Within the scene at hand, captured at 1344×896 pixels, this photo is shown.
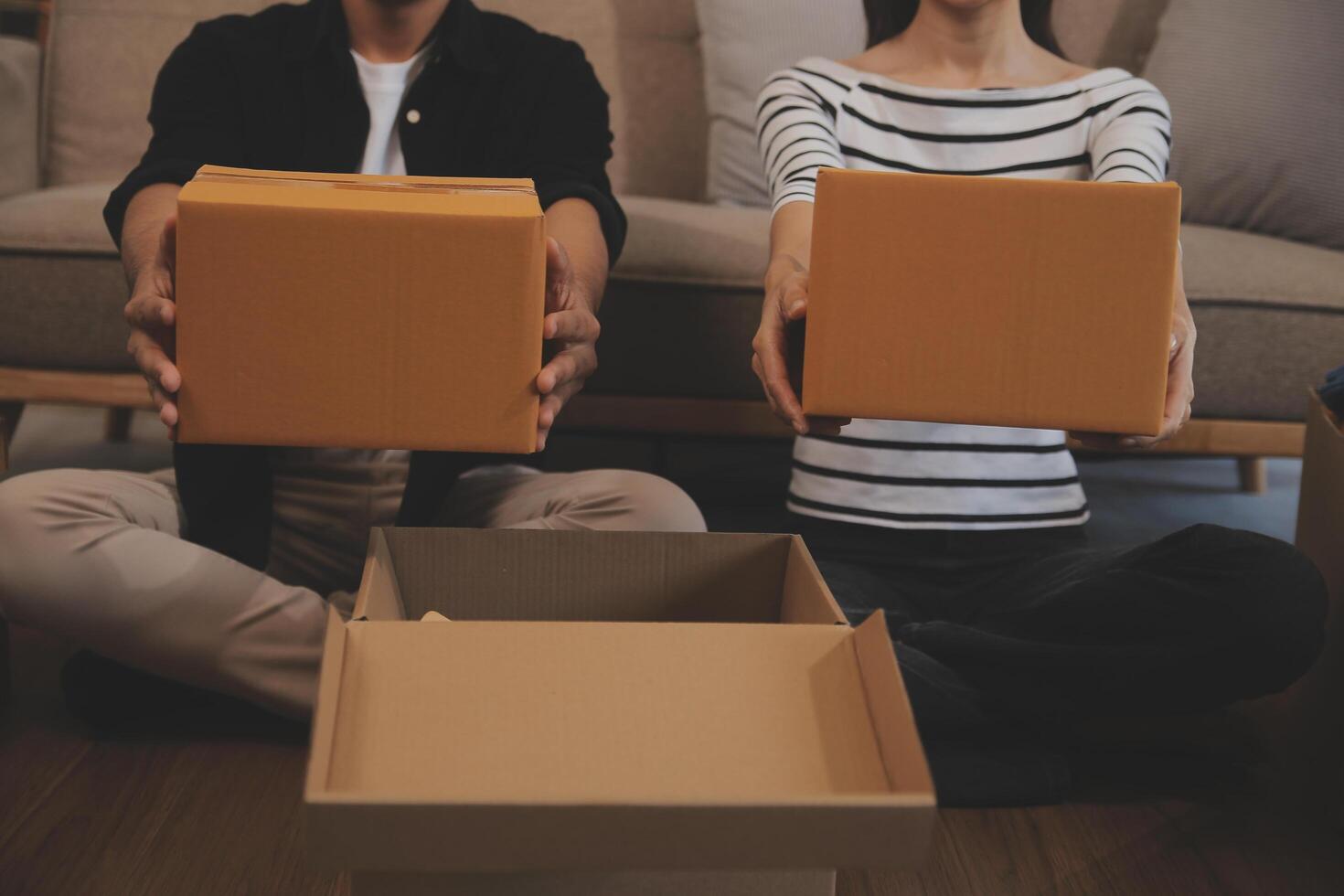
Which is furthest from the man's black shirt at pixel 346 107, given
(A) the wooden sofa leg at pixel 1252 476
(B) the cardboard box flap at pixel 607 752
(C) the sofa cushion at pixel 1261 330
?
(A) the wooden sofa leg at pixel 1252 476

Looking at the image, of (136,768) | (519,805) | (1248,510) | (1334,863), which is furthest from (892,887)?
(1248,510)

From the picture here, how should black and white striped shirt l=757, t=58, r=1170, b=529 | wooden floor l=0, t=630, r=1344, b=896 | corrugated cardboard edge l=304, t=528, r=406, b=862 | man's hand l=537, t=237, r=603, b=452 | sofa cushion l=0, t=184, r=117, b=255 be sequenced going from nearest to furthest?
corrugated cardboard edge l=304, t=528, r=406, b=862, man's hand l=537, t=237, r=603, b=452, wooden floor l=0, t=630, r=1344, b=896, black and white striped shirt l=757, t=58, r=1170, b=529, sofa cushion l=0, t=184, r=117, b=255

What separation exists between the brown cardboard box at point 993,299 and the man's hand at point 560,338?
0.49 feet

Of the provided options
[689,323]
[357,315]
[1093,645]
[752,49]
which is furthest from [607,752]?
[752,49]

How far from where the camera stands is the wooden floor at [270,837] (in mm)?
827

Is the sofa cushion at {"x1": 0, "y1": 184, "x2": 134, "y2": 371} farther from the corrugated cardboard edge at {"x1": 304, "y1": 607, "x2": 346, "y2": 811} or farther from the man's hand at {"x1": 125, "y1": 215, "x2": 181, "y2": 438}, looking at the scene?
the corrugated cardboard edge at {"x1": 304, "y1": 607, "x2": 346, "y2": 811}

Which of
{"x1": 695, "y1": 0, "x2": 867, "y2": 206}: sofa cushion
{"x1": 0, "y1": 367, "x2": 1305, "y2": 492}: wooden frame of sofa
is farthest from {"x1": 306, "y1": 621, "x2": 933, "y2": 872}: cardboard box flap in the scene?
{"x1": 695, "y1": 0, "x2": 867, "y2": 206}: sofa cushion

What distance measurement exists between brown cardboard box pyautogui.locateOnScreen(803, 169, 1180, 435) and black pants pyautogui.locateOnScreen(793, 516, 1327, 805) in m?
0.28

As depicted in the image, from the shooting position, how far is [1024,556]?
1075 mm

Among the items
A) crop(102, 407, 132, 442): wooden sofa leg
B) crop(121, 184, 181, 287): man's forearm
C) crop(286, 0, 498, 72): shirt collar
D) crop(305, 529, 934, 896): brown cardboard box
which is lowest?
crop(102, 407, 132, 442): wooden sofa leg

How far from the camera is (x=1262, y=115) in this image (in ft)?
5.33

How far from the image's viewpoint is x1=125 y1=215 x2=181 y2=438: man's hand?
0.67 meters

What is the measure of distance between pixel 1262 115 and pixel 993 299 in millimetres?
1175

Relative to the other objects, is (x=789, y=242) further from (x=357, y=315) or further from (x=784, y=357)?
(x=357, y=315)
